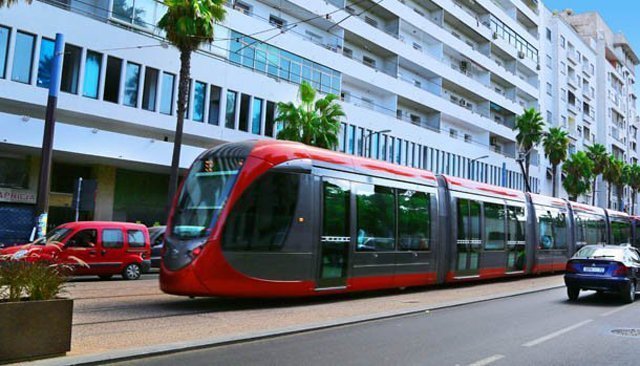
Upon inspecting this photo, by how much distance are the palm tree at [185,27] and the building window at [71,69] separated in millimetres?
→ 5008

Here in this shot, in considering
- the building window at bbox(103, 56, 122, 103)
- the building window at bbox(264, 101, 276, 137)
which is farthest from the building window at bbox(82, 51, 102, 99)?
the building window at bbox(264, 101, 276, 137)

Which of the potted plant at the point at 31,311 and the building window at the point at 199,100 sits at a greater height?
the building window at the point at 199,100

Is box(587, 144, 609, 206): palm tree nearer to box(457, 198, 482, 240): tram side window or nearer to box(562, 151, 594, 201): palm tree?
box(562, 151, 594, 201): palm tree

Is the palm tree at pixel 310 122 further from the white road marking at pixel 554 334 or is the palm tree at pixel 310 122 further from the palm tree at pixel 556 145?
the palm tree at pixel 556 145

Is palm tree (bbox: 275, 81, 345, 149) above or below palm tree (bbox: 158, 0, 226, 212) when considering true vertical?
below

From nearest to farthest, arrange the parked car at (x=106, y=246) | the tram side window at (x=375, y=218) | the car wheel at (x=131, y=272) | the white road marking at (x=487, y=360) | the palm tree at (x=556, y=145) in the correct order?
the white road marking at (x=487, y=360) → the tram side window at (x=375, y=218) → the parked car at (x=106, y=246) → the car wheel at (x=131, y=272) → the palm tree at (x=556, y=145)

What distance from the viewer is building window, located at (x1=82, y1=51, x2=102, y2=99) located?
2731 centimetres

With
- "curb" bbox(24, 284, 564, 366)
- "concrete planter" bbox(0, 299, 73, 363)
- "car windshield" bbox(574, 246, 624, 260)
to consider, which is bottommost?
"curb" bbox(24, 284, 564, 366)

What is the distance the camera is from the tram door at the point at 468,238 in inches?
697

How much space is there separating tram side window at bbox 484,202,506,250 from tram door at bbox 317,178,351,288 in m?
7.47

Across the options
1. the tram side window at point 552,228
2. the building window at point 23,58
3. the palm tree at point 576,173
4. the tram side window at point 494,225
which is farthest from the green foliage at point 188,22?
the palm tree at point 576,173

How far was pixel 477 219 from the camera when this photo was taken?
732 inches

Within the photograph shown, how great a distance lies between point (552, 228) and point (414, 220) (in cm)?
1097

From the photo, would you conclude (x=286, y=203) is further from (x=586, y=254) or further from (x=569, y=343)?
(x=586, y=254)
